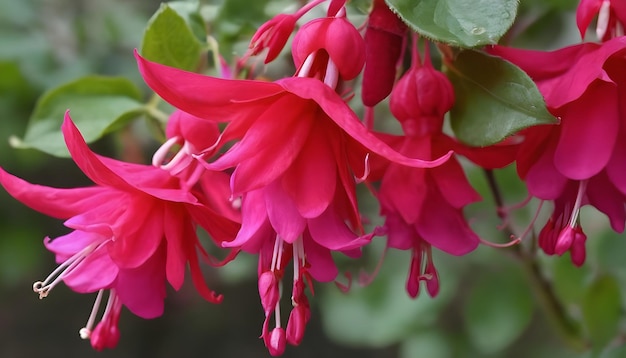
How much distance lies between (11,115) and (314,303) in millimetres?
612

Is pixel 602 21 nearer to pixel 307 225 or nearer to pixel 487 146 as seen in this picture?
pixel 487 146

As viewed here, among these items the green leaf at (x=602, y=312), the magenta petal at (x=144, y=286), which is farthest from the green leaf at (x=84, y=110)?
the green leaf at (x=602, y=312)

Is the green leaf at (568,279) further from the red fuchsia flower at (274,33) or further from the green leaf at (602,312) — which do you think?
the red fuchsia flower at (274,33)

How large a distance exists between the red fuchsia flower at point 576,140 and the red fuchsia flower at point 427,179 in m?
0.03

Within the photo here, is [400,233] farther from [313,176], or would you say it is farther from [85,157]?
[85,157]

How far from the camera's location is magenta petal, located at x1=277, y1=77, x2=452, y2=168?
384 mm

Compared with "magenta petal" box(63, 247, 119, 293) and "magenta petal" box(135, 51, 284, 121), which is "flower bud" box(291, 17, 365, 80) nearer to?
"magenta petal" box(135, 51, 284, 121)

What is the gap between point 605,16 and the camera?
45cm

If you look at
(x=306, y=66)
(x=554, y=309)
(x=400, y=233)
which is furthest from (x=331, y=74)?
(x=554, y=309)

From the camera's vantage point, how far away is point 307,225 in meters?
0.43

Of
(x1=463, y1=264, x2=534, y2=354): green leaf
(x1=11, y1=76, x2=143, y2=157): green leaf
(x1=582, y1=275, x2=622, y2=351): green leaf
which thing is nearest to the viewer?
(x1=11, y1=76, x2=143, y2=157): green leaf

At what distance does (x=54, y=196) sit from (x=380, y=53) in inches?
9.2

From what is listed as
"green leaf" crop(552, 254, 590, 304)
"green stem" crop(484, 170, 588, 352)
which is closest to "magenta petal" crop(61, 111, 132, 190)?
"green stem" crop(484, 170, 588, 352)

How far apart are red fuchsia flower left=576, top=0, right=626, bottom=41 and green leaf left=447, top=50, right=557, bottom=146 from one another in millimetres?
63
